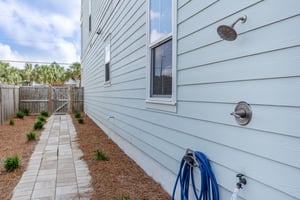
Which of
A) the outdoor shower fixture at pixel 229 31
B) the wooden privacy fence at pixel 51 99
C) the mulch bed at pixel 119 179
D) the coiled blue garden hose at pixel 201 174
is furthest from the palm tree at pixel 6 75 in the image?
the outdoor shower fixture at pixel 229 31

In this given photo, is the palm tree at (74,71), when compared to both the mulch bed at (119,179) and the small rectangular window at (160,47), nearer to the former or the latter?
the mulch bed at (119,179)

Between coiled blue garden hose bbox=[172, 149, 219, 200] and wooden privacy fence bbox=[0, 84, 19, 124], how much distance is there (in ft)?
29.6

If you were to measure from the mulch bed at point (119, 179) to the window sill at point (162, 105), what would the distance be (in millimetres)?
998

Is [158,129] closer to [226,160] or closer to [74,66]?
[226,160]

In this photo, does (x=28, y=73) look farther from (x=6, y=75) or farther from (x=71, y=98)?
(x=71, y=98)

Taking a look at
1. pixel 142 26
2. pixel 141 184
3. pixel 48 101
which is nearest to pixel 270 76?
pixel 141 184

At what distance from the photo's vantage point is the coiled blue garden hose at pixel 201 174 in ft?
7.27

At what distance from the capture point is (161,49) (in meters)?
3.60

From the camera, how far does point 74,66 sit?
137 ft

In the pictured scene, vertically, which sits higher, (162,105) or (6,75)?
(6,75)

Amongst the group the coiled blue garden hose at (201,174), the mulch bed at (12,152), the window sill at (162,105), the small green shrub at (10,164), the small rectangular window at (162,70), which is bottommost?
the mulch bed at (12,152)

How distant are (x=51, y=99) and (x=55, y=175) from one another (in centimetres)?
1172

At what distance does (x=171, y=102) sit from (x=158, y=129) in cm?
63

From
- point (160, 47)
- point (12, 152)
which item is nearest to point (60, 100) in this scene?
point (12, 152)
